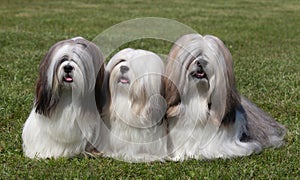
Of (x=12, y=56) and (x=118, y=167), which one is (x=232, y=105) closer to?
(x=118, y=167)

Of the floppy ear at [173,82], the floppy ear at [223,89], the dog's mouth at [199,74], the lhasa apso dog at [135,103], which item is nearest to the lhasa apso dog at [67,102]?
the lhasa apso dog at [135,103]

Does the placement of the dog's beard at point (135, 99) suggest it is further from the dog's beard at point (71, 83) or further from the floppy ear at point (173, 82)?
the dog's beard at point (71, 83)

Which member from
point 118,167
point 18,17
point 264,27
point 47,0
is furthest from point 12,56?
point 47,0

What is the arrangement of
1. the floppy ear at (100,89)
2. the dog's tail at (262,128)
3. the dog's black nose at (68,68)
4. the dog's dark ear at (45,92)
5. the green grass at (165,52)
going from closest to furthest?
1. the dog's black nose at (68,68)
2. the dog's dark ear at (45,92)
3. the floppy ear at (100,89)
4. the green grass at (165,52)
5. the dog's tail at (262,128)

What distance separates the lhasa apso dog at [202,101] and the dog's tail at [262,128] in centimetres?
29

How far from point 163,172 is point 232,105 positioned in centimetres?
88

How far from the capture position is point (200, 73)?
5.14 metres

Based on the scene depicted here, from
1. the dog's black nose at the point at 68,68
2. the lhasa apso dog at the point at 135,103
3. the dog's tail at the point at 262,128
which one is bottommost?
the dog's tail at the point at 262,128

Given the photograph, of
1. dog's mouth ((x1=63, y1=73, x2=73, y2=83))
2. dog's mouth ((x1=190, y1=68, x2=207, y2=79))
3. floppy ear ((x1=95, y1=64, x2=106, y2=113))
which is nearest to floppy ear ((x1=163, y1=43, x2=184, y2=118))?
dog's mouth ((x1=190, y1=68, x2=207, y2=79))

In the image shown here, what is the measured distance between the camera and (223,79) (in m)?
5.18

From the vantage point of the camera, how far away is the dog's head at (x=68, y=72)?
504cm

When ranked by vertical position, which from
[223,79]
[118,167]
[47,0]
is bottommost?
[47,0]

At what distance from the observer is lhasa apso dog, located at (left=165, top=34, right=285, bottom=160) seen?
16.9ft

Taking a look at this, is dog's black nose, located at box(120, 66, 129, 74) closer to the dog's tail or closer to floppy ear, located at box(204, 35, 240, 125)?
floppy ear, located at box(204, 35, 240, 125)
